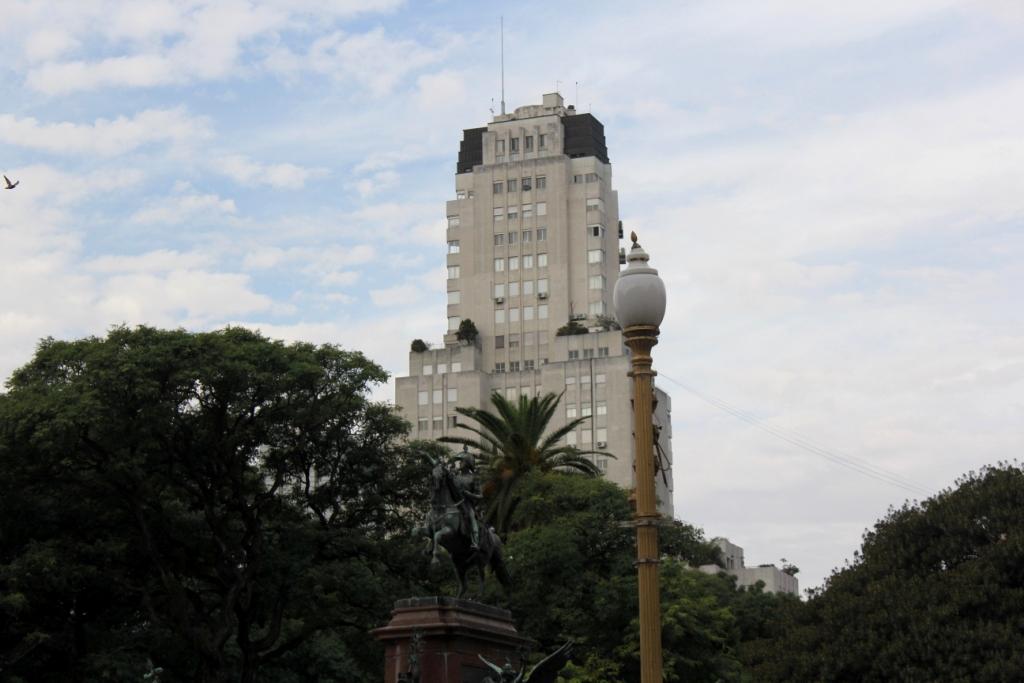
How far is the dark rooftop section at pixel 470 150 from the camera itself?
13288 cm

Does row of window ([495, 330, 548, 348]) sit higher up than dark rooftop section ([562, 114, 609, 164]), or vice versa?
dark rooftop section ([562, 114, 609, 164])

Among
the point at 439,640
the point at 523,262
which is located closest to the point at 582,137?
the point at 523,262

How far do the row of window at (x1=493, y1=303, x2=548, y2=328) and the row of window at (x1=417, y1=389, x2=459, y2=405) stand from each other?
26.1ft

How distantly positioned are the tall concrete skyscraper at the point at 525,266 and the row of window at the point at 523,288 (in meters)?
0.12

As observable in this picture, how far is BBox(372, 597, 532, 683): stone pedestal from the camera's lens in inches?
922

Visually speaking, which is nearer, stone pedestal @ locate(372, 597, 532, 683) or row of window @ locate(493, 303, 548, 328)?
stone pedestal @ locate(372, 597, 532, 683)

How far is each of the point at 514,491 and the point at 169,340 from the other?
54.1 ft

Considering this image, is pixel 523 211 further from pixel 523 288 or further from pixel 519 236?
pixel 523 288

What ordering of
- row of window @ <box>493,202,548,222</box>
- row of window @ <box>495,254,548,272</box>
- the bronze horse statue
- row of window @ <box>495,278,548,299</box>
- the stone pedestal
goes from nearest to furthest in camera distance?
the stone pedestal → the bronze horse statue → row of window @ <box>495,278,548,299</box> → row of window @ <box>495,254,548,272</box> → row of window @ <box>493,202,548,222</box>

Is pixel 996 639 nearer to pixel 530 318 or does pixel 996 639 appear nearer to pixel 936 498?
pixel 936 498

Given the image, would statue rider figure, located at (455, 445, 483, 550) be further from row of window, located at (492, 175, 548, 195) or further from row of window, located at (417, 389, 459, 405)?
row of window, located at (492, 175, 548, 195)

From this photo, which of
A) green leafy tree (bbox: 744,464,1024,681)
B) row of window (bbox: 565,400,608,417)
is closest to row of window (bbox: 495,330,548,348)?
row of window (bbox: 565,400,608,417)

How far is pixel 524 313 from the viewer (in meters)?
128

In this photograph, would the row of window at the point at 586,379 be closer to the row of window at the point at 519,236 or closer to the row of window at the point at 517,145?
the row of window at the point at 519,236
